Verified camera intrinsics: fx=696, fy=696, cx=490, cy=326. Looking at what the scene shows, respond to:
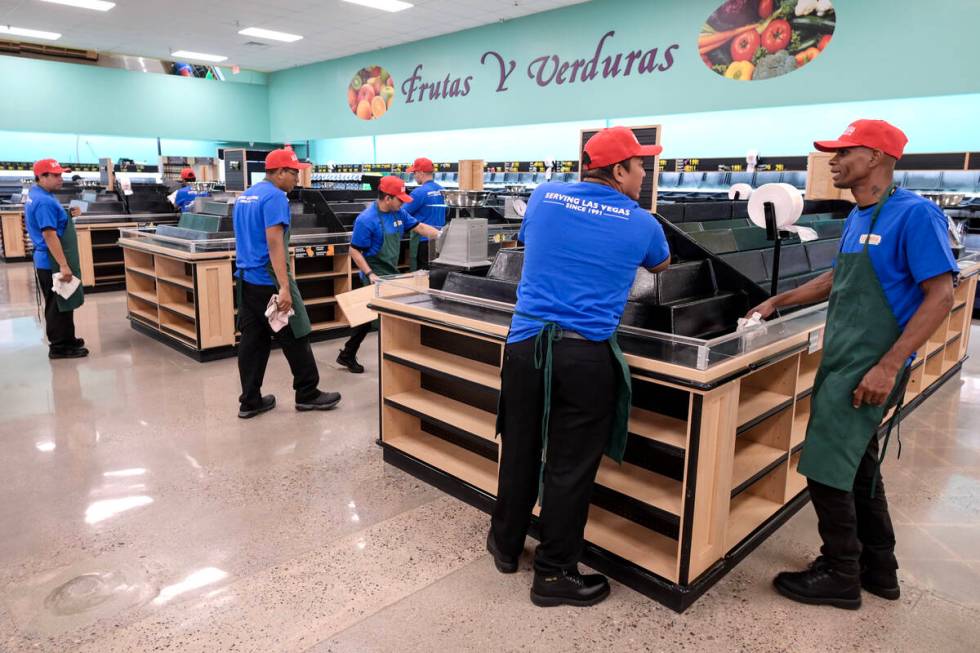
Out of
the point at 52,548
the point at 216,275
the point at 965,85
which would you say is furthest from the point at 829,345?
the point at 965,85

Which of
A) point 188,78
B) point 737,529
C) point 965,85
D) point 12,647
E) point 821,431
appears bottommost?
point 12,647

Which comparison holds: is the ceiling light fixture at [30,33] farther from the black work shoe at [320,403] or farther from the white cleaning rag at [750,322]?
the white cleaning rag at [750,322]

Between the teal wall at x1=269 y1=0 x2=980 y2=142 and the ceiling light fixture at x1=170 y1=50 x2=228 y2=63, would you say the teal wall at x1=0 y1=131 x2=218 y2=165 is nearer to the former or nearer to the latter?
the ceiling light fixture at x1=170 y1=50 x2=228 y2=63

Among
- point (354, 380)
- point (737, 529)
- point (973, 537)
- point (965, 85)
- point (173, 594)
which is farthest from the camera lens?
point (965, 85)

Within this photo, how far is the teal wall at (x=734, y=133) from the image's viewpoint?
26.3 ft

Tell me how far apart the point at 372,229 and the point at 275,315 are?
1.22 metres

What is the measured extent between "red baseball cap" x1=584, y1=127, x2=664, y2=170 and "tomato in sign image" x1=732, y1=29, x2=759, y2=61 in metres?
7.65

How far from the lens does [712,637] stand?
2.28 metres

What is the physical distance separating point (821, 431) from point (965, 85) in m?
7.16

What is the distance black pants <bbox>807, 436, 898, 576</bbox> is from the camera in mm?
2369

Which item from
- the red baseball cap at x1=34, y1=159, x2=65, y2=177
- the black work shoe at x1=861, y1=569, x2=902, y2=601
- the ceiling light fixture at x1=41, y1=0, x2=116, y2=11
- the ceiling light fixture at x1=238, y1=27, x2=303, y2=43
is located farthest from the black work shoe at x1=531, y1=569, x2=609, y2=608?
the ceiling light fixture at x1=238, y1=27, x2=303, y2=43

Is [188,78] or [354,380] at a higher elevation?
[188,78]

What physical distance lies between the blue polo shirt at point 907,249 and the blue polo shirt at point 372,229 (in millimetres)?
3472

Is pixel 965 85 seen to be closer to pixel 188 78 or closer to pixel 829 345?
pixel 829 345
